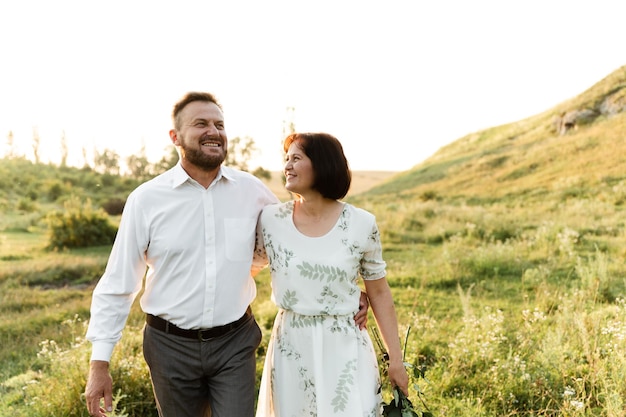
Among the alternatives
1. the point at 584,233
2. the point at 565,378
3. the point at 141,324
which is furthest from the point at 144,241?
the point at 584,233

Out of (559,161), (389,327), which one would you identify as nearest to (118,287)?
(389,327)

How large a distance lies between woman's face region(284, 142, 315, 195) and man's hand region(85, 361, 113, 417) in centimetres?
144

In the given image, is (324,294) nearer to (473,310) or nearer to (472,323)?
(472,323)

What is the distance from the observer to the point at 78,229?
53.1ft

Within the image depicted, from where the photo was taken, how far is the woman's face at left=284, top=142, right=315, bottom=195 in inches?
116

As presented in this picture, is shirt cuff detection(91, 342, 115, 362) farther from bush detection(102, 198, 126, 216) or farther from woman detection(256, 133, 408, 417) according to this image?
bush detection(102, 198, 126, 216)

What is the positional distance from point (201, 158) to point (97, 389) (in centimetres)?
139

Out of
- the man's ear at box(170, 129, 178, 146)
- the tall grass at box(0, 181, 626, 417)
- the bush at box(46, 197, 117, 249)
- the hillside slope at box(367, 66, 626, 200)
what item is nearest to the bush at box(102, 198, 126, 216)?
the bush at box(46, 197, 117, 249)

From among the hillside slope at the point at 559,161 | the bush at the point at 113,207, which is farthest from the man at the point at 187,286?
the bush at the point at 113,207

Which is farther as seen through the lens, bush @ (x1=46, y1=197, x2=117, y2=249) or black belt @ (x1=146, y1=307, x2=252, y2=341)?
bush @ (x1=46, y1=197, x2=117, y2=249)

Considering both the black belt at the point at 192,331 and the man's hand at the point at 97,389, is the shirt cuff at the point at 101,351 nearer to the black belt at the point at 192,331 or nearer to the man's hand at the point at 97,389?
the man's hand at the point at 97,389

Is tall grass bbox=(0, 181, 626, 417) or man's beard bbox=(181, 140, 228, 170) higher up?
man's beard bbox=(181, 140, 228, 170)

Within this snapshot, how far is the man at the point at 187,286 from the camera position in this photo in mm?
2977

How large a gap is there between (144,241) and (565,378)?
12.2 ft
